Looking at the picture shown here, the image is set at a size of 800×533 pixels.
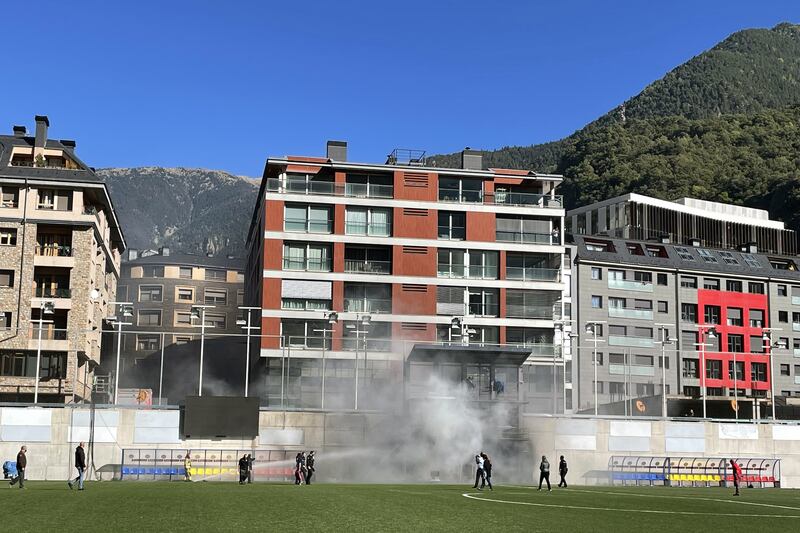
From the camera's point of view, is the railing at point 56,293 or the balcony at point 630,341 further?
the balcony at point 630,341

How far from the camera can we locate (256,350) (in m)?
102

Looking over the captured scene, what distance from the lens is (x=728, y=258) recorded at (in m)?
135

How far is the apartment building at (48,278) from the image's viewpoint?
285 ft

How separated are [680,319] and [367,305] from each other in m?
45.0

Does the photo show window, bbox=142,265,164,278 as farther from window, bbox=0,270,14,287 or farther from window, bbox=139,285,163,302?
window, bbox=0,270,14,287

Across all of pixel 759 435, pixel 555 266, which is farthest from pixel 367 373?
pixel 759 435

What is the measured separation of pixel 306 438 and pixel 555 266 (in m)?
38.5

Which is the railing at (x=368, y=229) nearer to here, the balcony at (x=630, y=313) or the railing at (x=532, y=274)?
the railing at (x=532, y=274)

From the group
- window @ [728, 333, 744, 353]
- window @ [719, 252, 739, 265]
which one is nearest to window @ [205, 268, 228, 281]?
window @ [719, 252, 739, 265]

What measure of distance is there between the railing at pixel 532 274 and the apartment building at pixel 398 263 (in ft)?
0.32

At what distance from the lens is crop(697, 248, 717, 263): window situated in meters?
133

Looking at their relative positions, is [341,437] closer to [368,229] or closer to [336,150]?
[368,229]

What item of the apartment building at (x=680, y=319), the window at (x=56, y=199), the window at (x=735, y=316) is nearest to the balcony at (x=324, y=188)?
the window at (x=56, y=199)

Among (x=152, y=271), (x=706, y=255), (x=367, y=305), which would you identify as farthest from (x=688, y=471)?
(x=152, y=271)
